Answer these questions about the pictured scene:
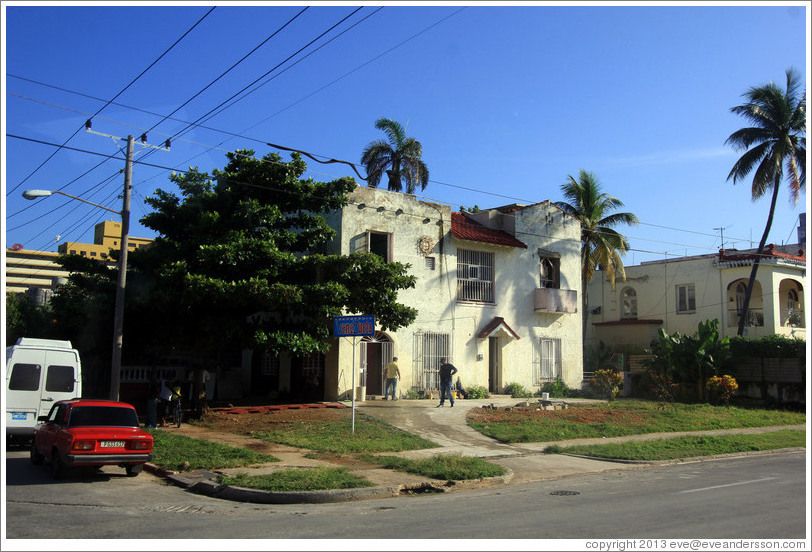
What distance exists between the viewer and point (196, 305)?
19672 millimetres

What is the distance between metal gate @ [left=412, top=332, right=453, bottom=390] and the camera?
26359 millimetres

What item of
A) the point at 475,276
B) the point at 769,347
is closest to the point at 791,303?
the point at 769,347

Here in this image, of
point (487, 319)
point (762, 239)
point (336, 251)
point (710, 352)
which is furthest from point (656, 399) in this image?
point (336, 251)

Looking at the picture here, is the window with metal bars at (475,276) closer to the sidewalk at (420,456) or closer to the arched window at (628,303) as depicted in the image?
the sidewalk at (420,456)

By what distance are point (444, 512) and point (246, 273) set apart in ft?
40.0

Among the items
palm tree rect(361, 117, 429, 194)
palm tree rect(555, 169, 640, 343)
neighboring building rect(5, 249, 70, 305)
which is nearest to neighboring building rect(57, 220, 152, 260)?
neighboring building rect(5, 249, 70, 305)

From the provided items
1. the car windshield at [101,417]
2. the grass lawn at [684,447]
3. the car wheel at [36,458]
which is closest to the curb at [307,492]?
the car windshield at [101,417]

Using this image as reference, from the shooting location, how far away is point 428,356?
2677cm

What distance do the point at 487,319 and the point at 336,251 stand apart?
7.58 metres

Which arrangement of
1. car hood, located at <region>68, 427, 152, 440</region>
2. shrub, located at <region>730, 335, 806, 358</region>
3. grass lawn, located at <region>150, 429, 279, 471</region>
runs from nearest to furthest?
1. car hood, located at <region>68, 427, 152, 440</region>
2. grass lawn, located at <region>150, 429, 279, 471</region>
3. shrub, located at <region>730, 335, 806, 358</region>

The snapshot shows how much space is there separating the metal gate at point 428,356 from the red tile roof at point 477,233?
4.13 m

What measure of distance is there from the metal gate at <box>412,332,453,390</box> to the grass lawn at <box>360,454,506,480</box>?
11.6m

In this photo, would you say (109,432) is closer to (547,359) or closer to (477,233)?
(477,233)

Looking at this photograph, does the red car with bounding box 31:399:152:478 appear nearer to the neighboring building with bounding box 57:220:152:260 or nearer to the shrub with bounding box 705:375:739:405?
the shrub with bounding box 705:375:739:405
